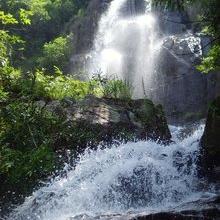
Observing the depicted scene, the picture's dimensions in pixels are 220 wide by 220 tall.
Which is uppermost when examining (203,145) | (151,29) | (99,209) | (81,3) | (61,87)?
(81,3)

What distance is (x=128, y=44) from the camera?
23109 mm

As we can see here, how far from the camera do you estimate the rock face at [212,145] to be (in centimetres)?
861

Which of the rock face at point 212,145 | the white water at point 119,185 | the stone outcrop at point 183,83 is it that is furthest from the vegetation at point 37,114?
the stone outcrop at point 183,83

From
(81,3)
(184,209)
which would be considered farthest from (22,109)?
(81,3)

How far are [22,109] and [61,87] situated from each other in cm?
190

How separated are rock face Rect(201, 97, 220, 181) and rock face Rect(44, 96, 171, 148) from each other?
68.1 inches

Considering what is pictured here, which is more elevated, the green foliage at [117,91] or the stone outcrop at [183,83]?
the stone outcrop at [183,83]

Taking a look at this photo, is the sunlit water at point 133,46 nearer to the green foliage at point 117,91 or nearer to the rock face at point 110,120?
the green foliage at point 117,91

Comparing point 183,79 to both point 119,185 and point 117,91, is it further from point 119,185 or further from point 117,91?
point 119,185

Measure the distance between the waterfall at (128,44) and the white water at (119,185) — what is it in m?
10.4

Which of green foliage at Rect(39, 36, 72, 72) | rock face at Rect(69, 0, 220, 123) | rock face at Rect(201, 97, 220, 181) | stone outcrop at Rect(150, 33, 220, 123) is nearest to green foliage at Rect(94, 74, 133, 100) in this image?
rock face at Rect(201, 97, 220, 181)

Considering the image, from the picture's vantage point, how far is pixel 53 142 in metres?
9.09

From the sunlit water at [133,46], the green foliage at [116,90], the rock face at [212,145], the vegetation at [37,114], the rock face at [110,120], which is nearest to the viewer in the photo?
the vegetation at [37,114]

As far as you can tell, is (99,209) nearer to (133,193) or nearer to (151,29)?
(133,193)
